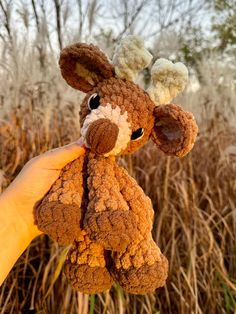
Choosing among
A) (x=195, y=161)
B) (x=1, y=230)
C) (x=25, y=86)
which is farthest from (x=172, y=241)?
(x=1, y=230)

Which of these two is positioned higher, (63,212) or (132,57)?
(132,57)

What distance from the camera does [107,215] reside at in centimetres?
57

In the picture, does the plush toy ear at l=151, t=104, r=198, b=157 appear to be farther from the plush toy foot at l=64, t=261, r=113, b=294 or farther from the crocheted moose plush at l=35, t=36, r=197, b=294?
the plush toy foot at l=64, t=261, r=113, b=294

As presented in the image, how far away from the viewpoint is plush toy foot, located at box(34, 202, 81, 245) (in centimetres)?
59

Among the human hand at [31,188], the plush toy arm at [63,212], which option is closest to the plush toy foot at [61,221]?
the plush toy arm at [63,212]

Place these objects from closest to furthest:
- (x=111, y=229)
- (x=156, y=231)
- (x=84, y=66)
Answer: (x=111, y=229)
(x=84, y=66)
(x=156, y=231)

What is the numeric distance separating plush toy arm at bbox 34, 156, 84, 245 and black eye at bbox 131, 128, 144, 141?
97 mm

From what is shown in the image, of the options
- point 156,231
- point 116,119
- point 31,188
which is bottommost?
point 156,231

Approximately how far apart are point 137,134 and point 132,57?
0.11 m

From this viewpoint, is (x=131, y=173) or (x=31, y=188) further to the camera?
(x=131, y=173)

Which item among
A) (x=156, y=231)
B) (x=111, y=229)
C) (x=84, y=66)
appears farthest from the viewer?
(x=156, y=231)

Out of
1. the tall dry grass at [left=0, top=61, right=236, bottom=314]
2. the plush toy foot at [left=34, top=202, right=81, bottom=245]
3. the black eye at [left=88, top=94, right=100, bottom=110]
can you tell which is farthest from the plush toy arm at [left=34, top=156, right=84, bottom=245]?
the tall dry grass at [left=0, top=61, right=236, bottom=314]

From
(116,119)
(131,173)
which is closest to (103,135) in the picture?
(116,119)

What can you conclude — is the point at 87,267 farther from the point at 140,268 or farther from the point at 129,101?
the point at 129,101
